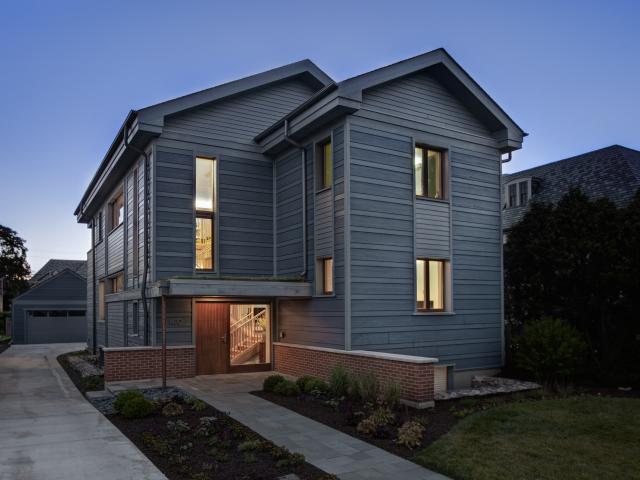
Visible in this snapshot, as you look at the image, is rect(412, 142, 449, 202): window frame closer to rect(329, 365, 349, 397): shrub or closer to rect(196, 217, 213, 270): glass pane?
rect(329, 365, 349, 397): shrub

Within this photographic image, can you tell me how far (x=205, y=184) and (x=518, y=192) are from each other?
701 inches

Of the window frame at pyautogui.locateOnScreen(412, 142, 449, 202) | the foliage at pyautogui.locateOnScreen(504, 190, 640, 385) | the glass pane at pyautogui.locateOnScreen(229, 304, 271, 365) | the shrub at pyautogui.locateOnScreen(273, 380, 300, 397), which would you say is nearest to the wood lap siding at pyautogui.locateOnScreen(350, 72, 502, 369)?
the window frame at pyautogui.locateOnScreen(412, 142, 449, 202)

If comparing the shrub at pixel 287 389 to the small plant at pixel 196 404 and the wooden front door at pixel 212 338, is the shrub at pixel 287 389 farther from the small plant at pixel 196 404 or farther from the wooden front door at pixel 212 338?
the wooden front door at pixel 212 338

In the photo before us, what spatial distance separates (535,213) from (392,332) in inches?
216

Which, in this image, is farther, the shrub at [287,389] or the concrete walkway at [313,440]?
the shrub at [287,389]

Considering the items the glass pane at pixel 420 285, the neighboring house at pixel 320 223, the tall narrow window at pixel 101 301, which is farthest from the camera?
the tall narrow window at pixel 101 301

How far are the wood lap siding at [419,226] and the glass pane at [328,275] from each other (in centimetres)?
130

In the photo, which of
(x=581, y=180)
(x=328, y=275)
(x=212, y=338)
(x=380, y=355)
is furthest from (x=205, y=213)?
(x=581, y=180)

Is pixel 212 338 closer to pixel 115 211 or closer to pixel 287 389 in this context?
pixel 287 389

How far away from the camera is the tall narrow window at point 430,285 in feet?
47.4

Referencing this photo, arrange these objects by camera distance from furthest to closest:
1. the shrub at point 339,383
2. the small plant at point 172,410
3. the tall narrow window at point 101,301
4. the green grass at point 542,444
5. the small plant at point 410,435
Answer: the tall narrow window at point 101,301 < the shrub at point 339,383 < the small plant at point 172,410 < the small plant at point 410,435 < the green grass at point 542,444

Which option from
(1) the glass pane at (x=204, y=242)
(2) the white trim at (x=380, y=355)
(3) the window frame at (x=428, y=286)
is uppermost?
(1) the glass pane at (x=204, y=242)

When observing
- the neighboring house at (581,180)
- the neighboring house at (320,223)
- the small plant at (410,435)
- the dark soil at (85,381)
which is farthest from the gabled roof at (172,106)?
the neighboring house at (581,180)

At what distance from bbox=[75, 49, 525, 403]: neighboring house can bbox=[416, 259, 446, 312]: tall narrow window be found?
0.05 metres
